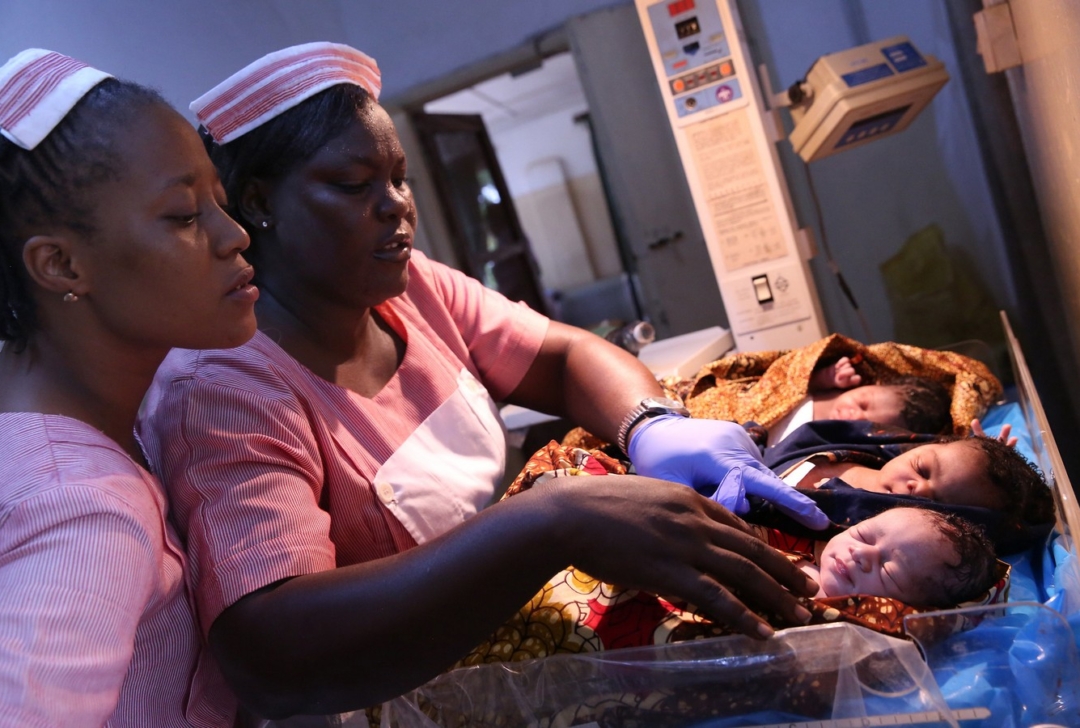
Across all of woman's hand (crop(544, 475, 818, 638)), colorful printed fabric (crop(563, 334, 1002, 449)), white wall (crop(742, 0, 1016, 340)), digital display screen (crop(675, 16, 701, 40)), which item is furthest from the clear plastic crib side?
white wall (crop(742, 0, 1016, 340))

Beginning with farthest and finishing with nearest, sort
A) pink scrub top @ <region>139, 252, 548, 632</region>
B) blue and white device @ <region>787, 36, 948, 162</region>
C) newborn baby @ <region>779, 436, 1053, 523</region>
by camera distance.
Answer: blue and white device @ <region>787, 36, 948, 162</region> < newborn baby @ <region>779, 436, 1053, 523</region> < pink scrub top @ <region>139, 252, 548, 632</region>

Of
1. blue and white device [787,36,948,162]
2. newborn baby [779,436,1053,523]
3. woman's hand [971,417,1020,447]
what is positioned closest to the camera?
newborn baby [779,436,1053,523]

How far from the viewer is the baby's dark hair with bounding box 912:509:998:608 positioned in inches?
46.7

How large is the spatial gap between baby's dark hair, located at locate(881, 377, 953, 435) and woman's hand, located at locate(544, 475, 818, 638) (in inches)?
45.4

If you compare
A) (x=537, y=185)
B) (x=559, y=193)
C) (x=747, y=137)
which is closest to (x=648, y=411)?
(x=747, y=137)

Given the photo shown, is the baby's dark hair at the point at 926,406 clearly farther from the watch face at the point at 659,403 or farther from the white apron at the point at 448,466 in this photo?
the white apron at the point at 448,466

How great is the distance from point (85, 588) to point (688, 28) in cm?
226

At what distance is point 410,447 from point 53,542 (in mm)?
532

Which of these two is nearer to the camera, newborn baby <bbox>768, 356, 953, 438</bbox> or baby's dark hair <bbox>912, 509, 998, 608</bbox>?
baby's dark hair <bbox>912, 509, 998, 608</bbox>

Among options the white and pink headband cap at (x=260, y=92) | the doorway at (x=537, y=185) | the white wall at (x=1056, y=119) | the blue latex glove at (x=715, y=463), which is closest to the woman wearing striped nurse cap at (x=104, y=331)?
the white and pink headband cap at (x=260, y=92)

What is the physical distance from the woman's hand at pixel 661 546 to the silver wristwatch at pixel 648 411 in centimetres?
54

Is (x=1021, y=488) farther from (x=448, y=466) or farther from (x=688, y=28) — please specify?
(x=688, y=28)

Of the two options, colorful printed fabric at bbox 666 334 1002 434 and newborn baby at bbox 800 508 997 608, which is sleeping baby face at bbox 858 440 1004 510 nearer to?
newborn baby at bbox 800 508 997 608

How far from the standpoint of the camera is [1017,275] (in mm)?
2955
